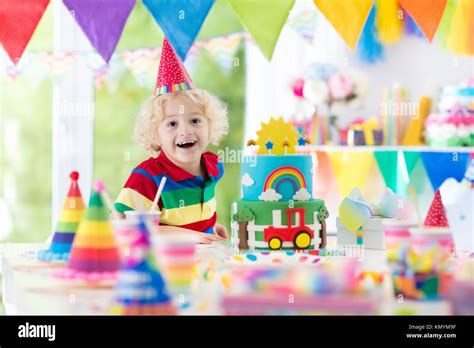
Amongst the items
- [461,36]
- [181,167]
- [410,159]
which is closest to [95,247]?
[181,167]

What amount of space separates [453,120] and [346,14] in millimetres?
1716

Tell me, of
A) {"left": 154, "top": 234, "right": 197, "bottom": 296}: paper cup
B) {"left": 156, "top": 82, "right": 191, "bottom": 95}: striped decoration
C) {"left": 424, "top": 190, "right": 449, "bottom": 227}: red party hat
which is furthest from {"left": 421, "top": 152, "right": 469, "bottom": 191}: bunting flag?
{"left": 154, "top": 234, "right": 197, "bottom": 296}: paper cup

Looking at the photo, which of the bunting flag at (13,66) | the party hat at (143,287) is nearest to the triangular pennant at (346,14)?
the party hat at (143,287)

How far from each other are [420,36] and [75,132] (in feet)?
5.84

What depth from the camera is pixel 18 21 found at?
173 centimetres

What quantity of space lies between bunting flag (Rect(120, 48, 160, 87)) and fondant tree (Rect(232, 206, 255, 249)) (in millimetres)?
2057

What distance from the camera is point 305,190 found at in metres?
1.53

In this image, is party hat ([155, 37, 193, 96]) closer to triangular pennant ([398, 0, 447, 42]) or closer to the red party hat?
triangular pennant ([398, 0, 447, 42])

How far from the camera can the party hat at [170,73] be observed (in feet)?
5.75

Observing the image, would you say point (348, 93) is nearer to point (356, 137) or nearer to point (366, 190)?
point (356, 137)

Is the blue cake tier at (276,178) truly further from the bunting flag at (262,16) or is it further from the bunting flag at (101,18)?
the bunting flag at (101,18)

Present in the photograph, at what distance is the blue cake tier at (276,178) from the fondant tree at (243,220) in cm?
4
